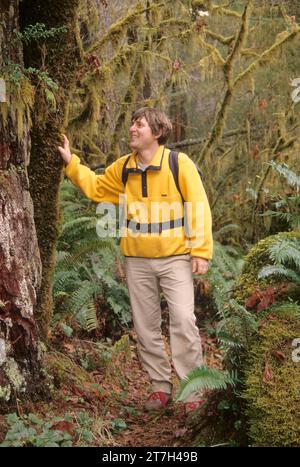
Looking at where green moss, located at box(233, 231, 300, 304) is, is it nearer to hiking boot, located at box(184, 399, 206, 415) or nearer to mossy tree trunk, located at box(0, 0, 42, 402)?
hiking boot, located at box(184, 399, 206, 415)

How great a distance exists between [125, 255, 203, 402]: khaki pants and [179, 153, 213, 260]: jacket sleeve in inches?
7.9

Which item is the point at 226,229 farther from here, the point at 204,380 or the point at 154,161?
the point at 204,380

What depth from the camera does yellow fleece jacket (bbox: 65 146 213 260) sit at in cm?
469

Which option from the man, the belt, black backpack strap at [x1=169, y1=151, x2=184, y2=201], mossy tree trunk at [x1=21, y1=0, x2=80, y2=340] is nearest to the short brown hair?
the man

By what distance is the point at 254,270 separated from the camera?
4.62m

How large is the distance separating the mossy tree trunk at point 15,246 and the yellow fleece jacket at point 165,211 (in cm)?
80

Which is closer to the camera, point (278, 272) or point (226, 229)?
point (278, 272)

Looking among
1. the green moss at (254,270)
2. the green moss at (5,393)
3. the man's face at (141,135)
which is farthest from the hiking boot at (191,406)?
the man's face at (141,135)

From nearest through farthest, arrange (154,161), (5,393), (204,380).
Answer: (204,380) → (5,393) → (154,161)

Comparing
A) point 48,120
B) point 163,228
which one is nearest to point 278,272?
point 163,228

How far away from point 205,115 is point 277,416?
30.5 ft

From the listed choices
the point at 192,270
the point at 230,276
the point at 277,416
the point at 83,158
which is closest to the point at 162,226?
the point at 192,270

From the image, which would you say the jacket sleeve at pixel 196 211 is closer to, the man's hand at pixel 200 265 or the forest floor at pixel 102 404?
the man's hand at pixel 200 265

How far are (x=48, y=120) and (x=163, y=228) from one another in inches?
47.8
